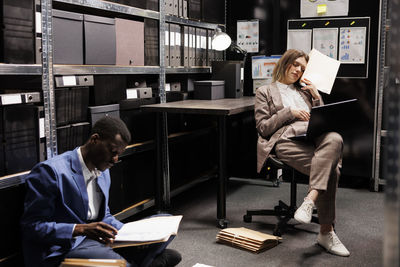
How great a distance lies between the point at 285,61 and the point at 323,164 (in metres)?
0.80

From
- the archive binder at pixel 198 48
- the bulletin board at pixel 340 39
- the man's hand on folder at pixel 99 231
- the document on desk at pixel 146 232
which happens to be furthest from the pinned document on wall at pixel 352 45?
the man's hand on folder at pixel 99 231

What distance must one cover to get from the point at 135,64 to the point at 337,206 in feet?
6.02

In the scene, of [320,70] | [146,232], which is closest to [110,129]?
[146,232]

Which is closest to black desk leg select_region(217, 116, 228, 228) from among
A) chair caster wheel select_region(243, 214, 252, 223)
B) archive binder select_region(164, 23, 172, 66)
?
chair caster wheel select_region(243, 214, 252, 223)

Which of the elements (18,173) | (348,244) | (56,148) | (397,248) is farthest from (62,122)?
(397,248)

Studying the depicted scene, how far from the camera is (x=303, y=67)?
9.98ft

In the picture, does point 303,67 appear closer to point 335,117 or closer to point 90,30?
point 335,117

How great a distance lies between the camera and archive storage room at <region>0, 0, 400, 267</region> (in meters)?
2.12

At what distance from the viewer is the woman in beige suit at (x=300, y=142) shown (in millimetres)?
2557

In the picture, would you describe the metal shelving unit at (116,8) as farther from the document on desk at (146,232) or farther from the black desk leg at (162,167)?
the document on desk at (146,232)

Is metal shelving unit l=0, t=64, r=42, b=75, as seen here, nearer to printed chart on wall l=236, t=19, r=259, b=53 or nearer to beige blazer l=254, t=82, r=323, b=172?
beige blazer l=254, t=82, r=323, b=172

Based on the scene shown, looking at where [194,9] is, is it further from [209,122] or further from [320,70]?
[320,70]

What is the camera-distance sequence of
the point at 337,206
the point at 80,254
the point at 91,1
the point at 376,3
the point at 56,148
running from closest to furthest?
the point at 80,254 < the point at 56,148 < the point at 91,1 < the point at 337,206 < the point at 376,3

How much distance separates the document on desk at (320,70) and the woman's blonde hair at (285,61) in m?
0.07
